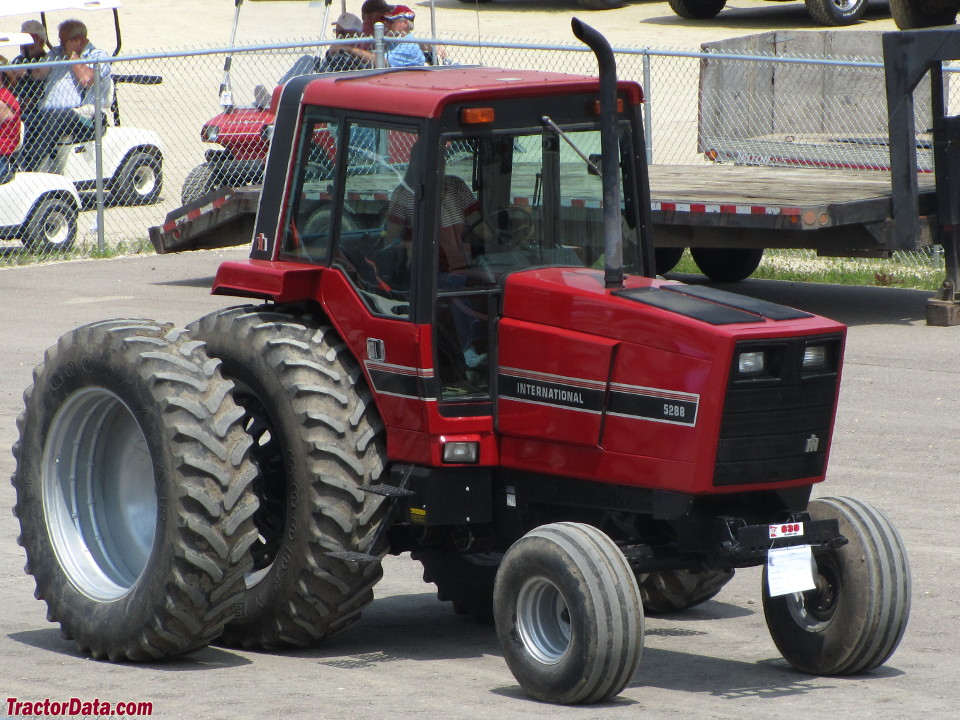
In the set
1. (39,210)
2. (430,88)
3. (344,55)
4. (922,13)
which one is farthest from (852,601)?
(922,13)

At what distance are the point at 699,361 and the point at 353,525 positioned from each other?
1.42 metres

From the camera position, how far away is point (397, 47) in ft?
55.8

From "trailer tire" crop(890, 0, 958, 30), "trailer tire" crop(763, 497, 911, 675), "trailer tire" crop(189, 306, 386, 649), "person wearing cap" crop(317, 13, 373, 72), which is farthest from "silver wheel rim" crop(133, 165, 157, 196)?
"trailer tire" crop(763, 497, 911, 675)

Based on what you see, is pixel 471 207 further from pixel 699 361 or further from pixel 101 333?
pixel 101 333

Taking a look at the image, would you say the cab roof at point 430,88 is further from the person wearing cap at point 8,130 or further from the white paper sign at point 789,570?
the person wearing cap at point 8,130

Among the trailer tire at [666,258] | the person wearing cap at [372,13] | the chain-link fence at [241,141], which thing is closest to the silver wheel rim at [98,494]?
the trailer tire at [666,258]

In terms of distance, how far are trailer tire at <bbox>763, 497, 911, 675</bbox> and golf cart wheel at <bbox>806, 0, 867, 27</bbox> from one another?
22.2 metres

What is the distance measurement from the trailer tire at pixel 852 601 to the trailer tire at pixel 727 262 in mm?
9718

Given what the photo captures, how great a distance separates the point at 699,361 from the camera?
5133mm

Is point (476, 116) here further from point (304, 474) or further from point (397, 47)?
point (397, 47)

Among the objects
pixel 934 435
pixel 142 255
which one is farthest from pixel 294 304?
pixel 142 255

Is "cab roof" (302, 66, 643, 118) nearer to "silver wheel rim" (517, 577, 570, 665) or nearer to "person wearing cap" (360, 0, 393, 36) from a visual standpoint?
"silver wheel rim" (517, 577, 570, 665)

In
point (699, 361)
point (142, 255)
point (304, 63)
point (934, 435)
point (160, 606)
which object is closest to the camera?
point (699, 361)

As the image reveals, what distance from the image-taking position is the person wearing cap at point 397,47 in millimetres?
16203
